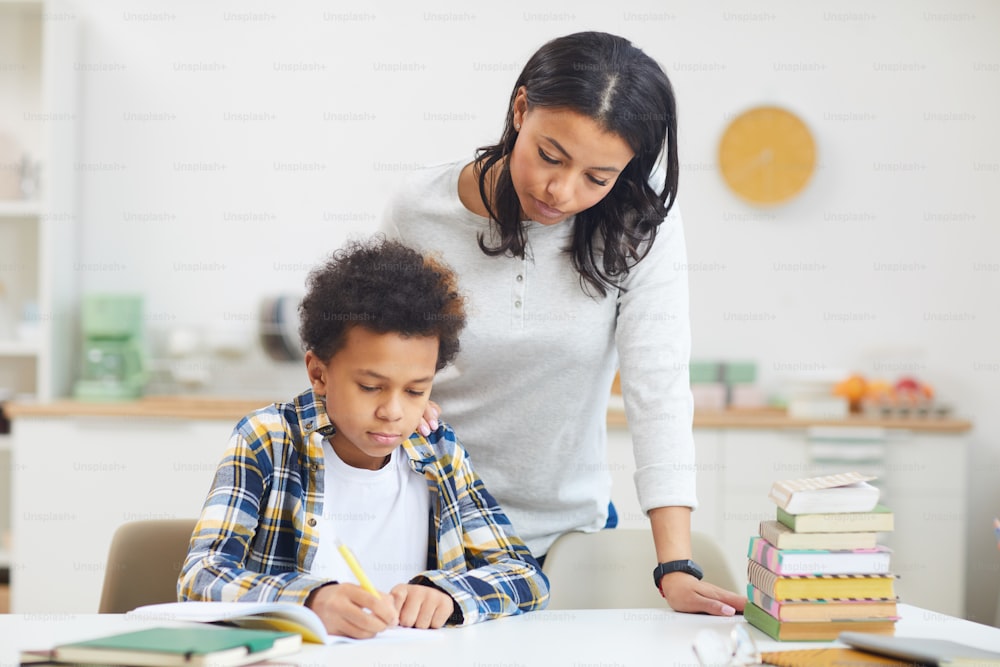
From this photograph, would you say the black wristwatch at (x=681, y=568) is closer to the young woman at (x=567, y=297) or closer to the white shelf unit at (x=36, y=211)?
the young woman at (x=567, y=297)

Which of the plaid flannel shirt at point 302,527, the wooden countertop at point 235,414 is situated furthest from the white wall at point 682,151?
the plaid flannel shirt at point 302,527

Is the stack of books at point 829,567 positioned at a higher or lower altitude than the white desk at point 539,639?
higher

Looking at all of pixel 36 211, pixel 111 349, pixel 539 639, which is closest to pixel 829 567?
pixel 539 639

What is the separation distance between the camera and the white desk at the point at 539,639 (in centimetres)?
108

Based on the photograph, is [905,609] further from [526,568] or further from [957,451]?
[957,451]

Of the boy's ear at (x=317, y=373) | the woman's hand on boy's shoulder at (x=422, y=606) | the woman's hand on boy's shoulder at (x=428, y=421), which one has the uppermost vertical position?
the boy's ear at (x=317, y=373)

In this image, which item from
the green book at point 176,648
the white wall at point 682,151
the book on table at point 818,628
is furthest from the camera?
the white wall at point 682,151

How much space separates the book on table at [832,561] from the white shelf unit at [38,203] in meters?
2.69

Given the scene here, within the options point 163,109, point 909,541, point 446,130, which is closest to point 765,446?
point 909,541

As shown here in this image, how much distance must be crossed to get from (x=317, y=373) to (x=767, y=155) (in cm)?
254

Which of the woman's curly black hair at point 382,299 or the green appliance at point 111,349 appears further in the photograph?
the green appliance at point 111,349

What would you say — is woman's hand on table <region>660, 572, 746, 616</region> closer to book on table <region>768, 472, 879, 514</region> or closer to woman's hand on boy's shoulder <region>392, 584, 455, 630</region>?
book on table <region>768, 472, 879, 514</region>

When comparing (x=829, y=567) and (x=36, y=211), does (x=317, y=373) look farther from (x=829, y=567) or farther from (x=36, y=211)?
(x=36, y=211)

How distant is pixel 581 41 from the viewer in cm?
139
